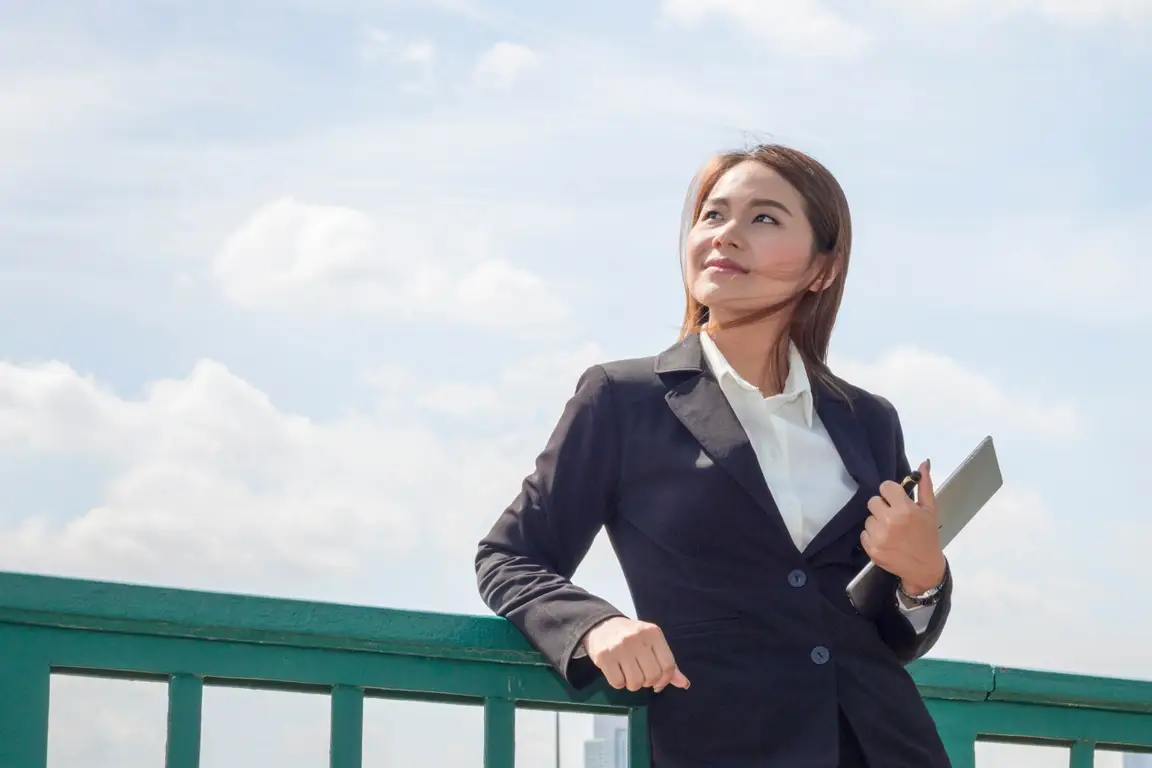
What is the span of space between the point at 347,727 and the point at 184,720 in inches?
10.1

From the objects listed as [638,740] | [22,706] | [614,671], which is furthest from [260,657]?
[638,740]

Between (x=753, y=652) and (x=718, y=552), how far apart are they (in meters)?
0.18

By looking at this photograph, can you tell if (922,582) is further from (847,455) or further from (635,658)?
(635,658)

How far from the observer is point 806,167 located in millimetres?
3352

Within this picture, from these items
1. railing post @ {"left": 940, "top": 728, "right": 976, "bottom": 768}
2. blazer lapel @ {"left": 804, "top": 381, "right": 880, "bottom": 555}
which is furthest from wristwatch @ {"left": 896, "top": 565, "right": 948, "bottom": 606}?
railing post @ {"left": 940, "top": 728, "right": 976, "bottom": 768}

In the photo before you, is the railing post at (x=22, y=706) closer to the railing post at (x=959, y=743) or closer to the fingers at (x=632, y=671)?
the fingers at (x=632, y=671)

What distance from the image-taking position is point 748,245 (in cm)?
323

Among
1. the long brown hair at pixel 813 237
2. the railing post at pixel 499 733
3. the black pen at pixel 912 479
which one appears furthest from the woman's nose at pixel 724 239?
the railing post at pixel 499 733

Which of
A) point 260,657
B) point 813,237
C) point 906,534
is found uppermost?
point 813,237

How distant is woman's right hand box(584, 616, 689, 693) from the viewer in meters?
2.61

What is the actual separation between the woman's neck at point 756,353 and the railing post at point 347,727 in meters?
1.00

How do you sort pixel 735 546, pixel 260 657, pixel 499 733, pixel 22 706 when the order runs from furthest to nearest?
pixel 735 546, pixel 499 733, pixel 260 657, pixel 22 706

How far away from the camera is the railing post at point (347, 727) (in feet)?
8.51

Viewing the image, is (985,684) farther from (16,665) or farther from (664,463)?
(16,665)
